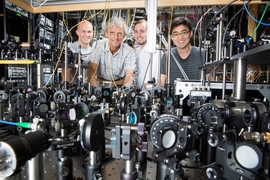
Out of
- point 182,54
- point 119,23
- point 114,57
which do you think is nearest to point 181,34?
point 182,54

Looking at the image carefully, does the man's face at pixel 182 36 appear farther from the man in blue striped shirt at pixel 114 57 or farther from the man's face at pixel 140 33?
the man in blue striped shirt at pixel 114 57

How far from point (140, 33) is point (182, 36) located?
0.79 meters

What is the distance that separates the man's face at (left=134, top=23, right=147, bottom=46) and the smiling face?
273 mm

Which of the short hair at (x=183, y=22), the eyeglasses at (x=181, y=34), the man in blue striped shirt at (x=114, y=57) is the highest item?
the short hair at (x=183, y=22)

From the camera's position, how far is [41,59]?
2.52 m

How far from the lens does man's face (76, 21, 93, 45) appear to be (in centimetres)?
409

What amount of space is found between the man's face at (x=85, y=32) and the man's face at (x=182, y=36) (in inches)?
67.1

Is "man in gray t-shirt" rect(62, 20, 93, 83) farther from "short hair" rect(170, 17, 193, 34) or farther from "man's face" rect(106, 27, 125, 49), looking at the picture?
"short hair" rect(170, 17, 193, 34)

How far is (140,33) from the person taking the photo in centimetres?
382

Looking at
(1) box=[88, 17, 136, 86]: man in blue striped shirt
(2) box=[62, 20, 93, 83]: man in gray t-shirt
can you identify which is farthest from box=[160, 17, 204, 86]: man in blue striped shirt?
(2) box=[62, 20, 93, 83]: man in gray t-shirt

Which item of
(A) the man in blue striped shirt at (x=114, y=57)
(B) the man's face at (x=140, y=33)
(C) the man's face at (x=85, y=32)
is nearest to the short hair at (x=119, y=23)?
(A) the man in blue striped shirt at (x=114, y=57)

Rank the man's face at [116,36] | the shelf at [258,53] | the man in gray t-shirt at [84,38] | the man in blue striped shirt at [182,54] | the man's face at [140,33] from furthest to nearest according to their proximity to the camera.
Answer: the man in gray t-shirt at [84,38]
the man's face at [116,36]
the man's face at [140,33]
the man in blue striped shirt at [182,54]
the shelf at [258,53]

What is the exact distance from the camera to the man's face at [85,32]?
161 inches

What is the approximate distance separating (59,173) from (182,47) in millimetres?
3334
